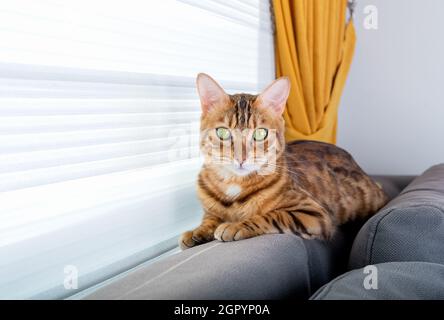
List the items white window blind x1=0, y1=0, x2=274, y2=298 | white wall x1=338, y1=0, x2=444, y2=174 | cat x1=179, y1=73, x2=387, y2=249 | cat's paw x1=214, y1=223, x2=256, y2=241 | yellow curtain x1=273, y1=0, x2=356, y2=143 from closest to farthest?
1. white window blind x1=0, y1=0, x2=274, y2=298
2. cat's paw x1=214, y1=223, x2=256, y2=241
3. cat x1=179, y1=73, x2=387, y2=249
4. yellow curtain x1=273, y1=0, x2=356, y2=143
5. white wall x1=338, y1=0, x2=444, y2=174

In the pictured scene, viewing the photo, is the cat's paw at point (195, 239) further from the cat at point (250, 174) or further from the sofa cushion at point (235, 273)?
the sofa cushion at point (235, 273)

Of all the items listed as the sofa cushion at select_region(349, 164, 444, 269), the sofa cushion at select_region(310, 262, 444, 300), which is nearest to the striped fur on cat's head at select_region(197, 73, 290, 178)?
the sofa cushion at select_region(349, 164, 444, 269)

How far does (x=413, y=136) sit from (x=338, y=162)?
90 cm

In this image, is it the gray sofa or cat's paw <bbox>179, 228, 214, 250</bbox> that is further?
cat's paw <bbox>179, 228, 214, 250</bbox>

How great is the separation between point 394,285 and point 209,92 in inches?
29.4

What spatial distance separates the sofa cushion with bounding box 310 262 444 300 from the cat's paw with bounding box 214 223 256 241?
295 millimetres

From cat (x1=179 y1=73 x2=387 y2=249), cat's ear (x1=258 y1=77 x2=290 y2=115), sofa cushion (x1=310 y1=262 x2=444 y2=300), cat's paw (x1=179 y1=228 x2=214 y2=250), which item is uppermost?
cat's ear (x1=258 y1=77 x2=290 y2=115)

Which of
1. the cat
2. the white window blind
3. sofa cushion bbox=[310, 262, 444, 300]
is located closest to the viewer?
sofa cushion bbox=[310, 262, 444, 300]

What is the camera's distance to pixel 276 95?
137 centimetres

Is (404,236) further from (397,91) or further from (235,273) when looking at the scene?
(397,91)

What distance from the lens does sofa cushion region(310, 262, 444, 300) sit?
800 mm

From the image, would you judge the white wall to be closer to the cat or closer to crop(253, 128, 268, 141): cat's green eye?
the cat

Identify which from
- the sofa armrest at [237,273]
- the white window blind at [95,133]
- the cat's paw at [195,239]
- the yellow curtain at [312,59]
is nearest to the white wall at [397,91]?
the yellow curtain at [312,59]

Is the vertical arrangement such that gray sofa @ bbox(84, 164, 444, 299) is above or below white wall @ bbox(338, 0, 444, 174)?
below
